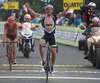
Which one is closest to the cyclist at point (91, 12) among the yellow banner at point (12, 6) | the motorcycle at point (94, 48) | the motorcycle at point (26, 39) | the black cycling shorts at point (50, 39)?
the motorcycle at point (94, 48)

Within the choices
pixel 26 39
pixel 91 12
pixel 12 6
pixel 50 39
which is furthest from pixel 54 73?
pixel 12 6

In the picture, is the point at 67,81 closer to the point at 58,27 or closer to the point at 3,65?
the point at 3,65

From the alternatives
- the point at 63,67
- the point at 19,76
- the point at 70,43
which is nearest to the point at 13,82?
the point at 19,76

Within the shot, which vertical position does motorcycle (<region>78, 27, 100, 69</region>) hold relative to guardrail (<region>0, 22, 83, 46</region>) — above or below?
above

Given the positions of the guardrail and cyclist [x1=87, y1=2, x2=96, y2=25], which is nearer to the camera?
cyclist [x1=87, y1=2, x2=96, y2=25]

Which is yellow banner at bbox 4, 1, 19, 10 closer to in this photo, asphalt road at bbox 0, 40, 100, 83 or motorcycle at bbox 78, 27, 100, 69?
asphalt road at bbox 0, 40, 100, 83

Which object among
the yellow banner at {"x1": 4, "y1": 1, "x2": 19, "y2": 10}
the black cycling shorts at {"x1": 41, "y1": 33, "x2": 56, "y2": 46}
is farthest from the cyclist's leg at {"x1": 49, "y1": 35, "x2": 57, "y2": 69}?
the yellow banner at {"x1": 4, "y1": 1, "x2": 19, "y2": 10}

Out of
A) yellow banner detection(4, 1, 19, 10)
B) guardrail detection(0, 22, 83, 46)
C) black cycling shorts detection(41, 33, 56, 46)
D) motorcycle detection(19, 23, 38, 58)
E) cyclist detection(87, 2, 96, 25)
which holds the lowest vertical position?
guardrail detection(0, 22, 83, 46)

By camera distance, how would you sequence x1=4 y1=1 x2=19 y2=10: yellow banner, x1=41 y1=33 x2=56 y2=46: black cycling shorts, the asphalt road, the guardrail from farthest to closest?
x1=4 y1=1 x2=19 y2=10: yellow banner, the guardrail, x1=41 y1=33 x2=56 y2=46: black cycling shorts, the asphalt road

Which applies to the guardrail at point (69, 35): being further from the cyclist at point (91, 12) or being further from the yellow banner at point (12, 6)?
the yellow banner at point (12, 6)

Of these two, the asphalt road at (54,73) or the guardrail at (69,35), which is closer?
the asphalt road at (54,73)

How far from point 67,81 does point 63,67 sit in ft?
11.9

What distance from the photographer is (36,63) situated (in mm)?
17984

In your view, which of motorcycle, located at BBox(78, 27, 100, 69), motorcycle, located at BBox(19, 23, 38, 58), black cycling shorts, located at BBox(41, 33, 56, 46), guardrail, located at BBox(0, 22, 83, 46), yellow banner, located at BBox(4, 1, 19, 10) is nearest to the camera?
black cycling shorts, located at BBox(41, 33, 56, 46)
